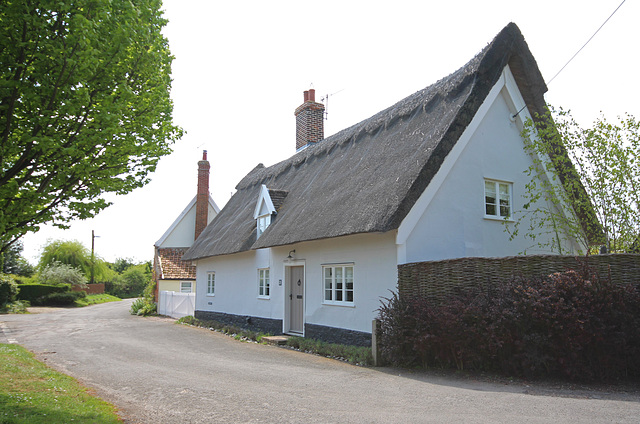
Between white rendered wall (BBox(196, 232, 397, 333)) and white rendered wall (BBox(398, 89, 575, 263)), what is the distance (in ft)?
3.10

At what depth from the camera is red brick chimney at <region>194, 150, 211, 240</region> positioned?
29.8 meters

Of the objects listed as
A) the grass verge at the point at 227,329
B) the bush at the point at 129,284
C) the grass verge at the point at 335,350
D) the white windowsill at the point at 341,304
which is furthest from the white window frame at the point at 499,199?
the bush at the point at 129,284

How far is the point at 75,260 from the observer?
157ft

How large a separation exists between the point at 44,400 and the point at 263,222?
35.7ft

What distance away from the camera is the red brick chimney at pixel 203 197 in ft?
97.8

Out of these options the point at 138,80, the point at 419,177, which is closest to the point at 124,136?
the point at 138,80

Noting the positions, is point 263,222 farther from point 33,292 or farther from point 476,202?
point 33,292

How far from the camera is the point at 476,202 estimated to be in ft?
40.1

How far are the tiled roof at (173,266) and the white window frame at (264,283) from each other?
12319 mm

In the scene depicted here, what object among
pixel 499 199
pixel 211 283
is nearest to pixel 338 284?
pixel 499 199

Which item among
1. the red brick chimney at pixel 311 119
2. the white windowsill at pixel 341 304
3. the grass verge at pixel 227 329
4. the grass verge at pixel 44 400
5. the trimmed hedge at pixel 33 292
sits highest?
the red brick chimney at pixel 311 119

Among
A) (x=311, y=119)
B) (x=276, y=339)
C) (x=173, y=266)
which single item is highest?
(x=311, y=119)

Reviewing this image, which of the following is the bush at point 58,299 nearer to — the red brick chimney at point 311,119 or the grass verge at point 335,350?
the red brick chimney at point 311,119

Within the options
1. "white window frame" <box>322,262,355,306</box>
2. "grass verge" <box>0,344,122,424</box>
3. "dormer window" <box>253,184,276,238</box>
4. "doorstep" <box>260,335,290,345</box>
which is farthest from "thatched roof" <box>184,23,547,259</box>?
"grass verge" <box>0,344,122,424</box>
